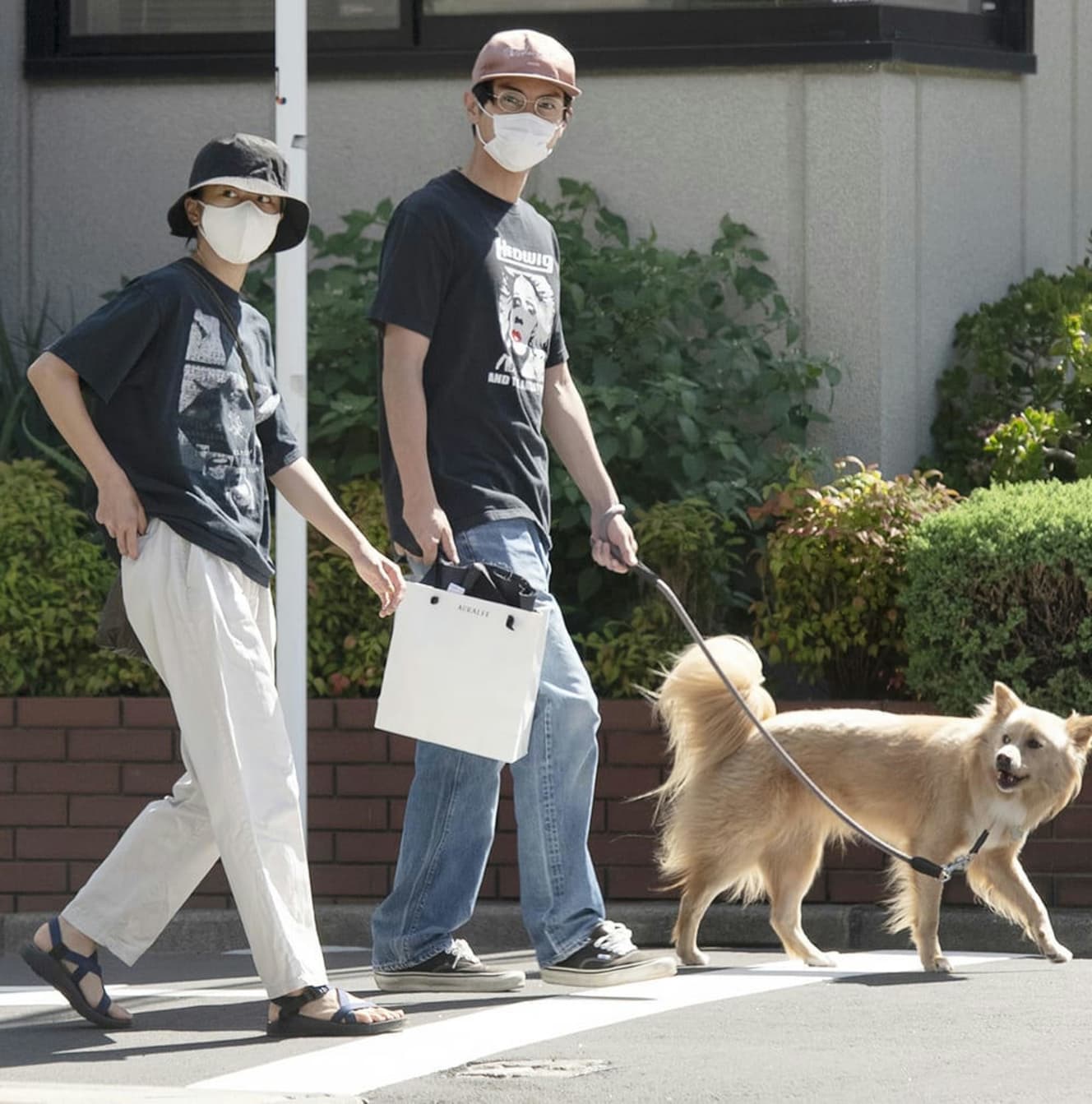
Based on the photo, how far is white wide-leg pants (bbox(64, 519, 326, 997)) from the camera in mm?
5395

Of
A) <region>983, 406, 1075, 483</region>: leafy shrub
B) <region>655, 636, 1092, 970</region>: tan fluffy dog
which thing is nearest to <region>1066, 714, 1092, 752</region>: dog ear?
<region>655, 636, 1092, 970</region>: tan fluffy dog

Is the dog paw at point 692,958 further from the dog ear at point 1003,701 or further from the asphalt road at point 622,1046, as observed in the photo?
the dog ear at point 1003,701

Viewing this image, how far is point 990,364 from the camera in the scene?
31.3 ft

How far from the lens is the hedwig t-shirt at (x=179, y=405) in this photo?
5.43 meters

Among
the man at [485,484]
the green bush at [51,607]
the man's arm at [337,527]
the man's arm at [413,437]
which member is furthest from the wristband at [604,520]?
the green bush at [51,607]

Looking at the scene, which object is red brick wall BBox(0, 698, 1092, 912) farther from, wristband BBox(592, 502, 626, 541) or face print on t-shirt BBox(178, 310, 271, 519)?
face print on t-shirt BBox(178, 310, 271, 519)

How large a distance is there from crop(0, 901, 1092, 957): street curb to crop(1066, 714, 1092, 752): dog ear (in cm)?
82

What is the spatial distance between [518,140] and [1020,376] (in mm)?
4017

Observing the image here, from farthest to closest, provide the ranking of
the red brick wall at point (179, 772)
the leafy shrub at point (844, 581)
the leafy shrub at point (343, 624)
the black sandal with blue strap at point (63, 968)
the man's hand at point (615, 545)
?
the leafy shrub at point (343, 624)
the leafy shrub at point (844, 581)
the red brick wall at point (179, 772)
the man's hand at point (615, 545)
the black sandal with blue strap at point (63, 968)

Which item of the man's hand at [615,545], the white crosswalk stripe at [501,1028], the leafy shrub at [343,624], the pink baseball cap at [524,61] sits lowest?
the white crosswalk stripe at [501,1028]

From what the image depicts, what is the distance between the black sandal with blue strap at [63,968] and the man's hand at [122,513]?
3.03 feet

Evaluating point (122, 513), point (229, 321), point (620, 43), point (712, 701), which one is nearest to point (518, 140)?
point (229, 321)

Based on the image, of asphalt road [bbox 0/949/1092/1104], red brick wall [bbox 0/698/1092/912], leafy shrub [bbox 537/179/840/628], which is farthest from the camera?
leafy shrub [bbox 537/179/840/628]

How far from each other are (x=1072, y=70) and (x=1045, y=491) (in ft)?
10.6
